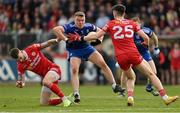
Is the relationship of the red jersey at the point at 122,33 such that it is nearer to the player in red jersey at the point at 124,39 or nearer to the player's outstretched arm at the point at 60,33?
the player in red jersey at the point at 124,39

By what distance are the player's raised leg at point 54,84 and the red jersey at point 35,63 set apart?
0.72 feet

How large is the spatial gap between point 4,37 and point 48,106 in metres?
16.4

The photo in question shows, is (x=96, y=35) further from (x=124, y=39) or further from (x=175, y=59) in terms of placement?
(x=175, y=59)

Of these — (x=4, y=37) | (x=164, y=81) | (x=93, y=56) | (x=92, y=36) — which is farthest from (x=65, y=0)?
(x=92, y=36)

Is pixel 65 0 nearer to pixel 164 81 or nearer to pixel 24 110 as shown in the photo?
pixel 164 81

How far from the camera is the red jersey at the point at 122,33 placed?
1751 cm

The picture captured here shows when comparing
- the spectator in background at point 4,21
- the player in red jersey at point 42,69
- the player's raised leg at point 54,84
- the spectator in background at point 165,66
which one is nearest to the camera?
the player's raised leg at point 54,84

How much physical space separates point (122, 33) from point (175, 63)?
16.0m

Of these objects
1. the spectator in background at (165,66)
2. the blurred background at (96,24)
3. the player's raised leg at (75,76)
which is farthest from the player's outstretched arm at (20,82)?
the spectator in background at (165,66)

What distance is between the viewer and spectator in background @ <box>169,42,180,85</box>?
108 feet

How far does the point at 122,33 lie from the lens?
17.5 metres

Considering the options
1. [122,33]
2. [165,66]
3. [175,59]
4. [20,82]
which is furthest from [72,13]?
[122,33]

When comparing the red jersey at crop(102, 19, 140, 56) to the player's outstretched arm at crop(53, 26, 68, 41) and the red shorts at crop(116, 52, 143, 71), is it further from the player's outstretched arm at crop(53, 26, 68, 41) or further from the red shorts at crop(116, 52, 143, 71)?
the player's outstretched arm at crop(53, 26, 68, 41)

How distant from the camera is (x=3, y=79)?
3422 cm
